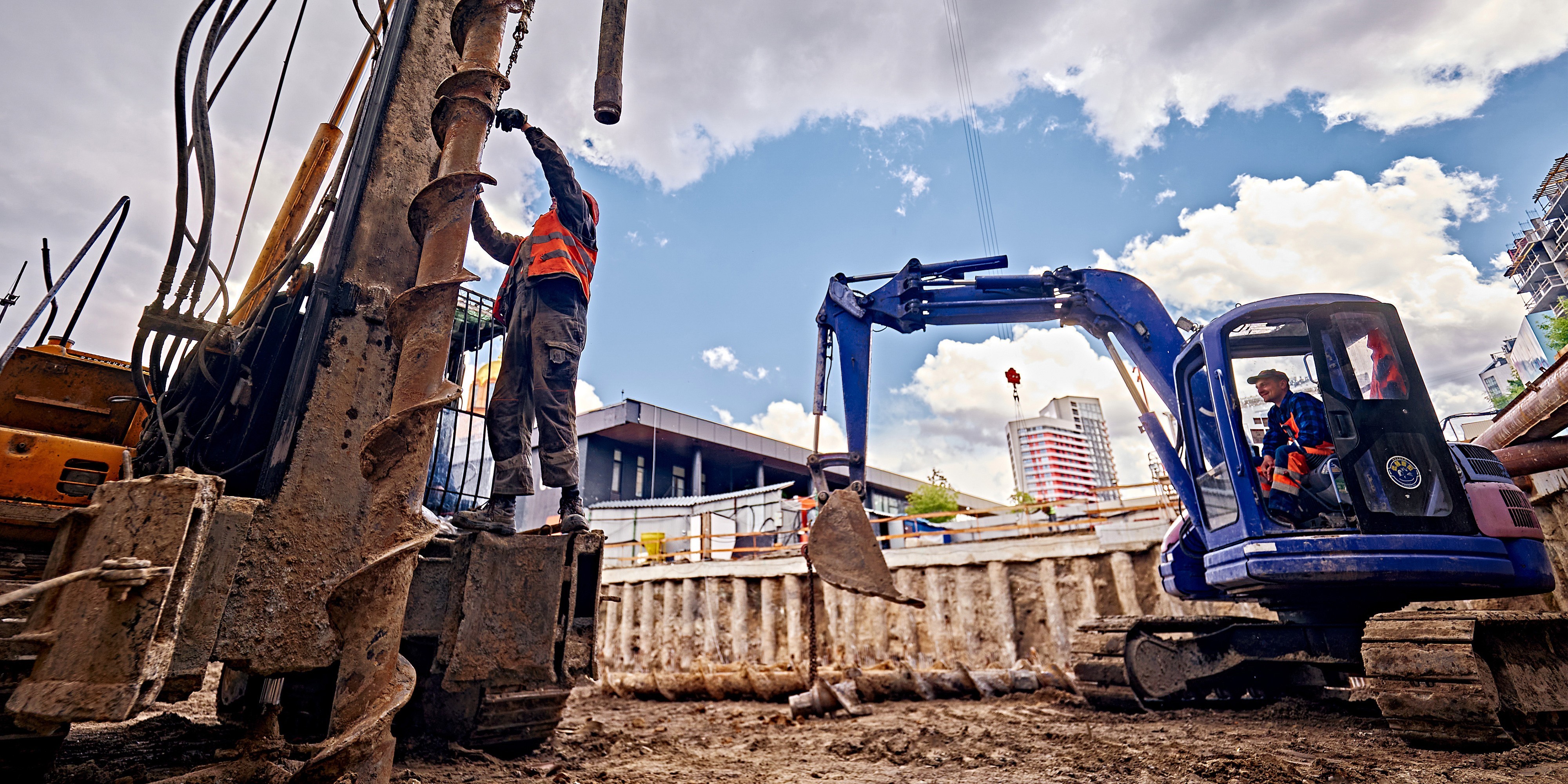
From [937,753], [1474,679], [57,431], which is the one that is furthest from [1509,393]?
[57,431]

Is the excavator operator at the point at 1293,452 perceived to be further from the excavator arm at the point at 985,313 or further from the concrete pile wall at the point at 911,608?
the concrete pile wall at the point at 911,608

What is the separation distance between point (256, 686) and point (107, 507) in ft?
4.76

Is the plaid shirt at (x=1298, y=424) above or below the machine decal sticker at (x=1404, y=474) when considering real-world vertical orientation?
above

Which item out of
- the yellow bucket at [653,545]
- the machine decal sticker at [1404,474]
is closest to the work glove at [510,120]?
the machine decal sticker at [1404,474]

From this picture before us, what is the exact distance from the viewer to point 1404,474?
4195mm

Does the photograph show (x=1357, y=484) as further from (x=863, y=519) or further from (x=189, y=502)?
(x=189, y=502)

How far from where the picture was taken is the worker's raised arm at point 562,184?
379 centimetres

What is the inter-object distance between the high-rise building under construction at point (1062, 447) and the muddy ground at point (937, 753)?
153 ft

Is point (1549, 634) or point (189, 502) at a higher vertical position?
point (189, 502)

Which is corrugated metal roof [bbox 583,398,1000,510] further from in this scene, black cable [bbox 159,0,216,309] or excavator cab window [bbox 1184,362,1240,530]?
black cable [bbox 159,0,216,309]

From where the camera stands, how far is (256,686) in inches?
98.2

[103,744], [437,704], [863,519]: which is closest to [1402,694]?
[863,519]

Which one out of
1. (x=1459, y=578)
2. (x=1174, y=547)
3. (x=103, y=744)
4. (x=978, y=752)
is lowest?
(x=978, y=752)

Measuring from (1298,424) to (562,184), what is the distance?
4853mm
